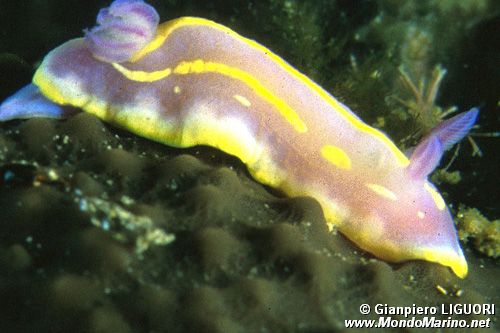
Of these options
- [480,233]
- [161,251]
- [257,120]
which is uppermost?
[257,120]

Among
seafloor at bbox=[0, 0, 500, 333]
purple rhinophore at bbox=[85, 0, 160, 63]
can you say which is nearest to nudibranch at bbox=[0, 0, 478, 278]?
purple rhinophore at bbox=[85, 0, 160, 63]

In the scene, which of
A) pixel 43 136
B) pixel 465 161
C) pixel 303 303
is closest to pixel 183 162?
pixel 43 136

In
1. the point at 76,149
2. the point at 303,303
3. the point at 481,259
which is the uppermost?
the point at 76,149

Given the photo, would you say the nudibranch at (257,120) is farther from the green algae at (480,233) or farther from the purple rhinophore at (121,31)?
the green algae at (480,233)

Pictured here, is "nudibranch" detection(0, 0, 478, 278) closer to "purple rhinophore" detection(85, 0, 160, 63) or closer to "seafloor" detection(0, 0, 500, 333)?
"purple rhinophore" detection(85, 0, 160, 63)

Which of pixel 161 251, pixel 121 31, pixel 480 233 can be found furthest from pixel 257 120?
pixel 480 233

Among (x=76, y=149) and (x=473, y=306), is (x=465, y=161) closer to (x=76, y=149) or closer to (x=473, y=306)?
(x=473, y=306)

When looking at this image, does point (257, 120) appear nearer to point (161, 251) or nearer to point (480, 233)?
point (161, 251)
